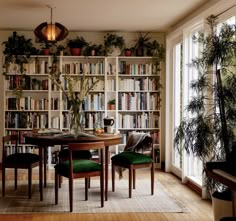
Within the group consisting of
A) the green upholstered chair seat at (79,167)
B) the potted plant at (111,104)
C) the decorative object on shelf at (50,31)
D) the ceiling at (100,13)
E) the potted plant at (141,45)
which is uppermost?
the ceiling at (100,13)

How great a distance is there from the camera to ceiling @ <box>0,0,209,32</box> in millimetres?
5289

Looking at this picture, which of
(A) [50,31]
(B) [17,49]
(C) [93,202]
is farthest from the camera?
(B) [17,49]

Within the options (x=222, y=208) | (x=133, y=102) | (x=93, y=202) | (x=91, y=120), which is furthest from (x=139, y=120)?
(x=222, y=208)

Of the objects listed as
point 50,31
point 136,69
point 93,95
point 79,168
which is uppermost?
point 50,31

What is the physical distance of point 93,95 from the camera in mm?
7426

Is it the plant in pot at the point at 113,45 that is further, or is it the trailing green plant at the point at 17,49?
the plant in pot at the point at 113,45

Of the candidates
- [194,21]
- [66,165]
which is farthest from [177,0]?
[66,165]

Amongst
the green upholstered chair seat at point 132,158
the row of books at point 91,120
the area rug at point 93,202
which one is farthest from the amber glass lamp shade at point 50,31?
the row of books at point 91,120

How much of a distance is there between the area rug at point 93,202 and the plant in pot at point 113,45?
259 centimetres

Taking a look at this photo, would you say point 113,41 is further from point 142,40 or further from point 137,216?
point 137,216

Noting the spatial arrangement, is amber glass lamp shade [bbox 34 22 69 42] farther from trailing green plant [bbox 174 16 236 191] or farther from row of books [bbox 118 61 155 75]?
row of books [bbox 118 61 155 75]

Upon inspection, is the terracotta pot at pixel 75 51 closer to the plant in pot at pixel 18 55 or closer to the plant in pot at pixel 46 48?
the plant in pot at pixel 46 48

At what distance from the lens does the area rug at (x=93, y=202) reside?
15.2 feet

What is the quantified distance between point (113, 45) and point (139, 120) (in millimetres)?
1430
